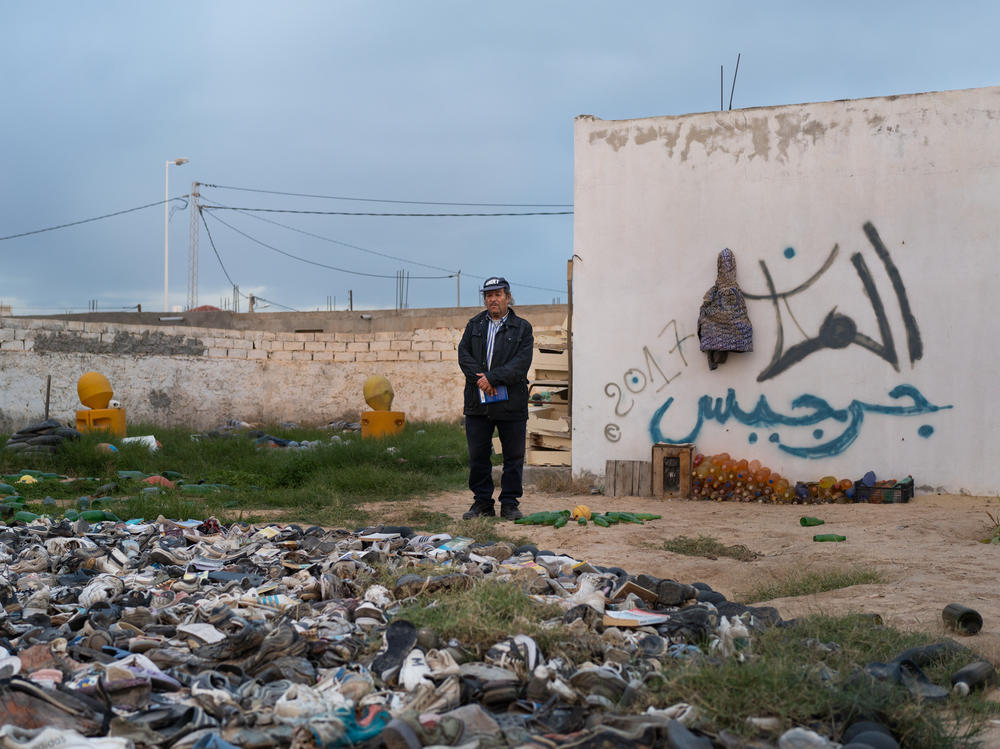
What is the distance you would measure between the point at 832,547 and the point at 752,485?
8.46 ft

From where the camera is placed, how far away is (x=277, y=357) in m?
17.9

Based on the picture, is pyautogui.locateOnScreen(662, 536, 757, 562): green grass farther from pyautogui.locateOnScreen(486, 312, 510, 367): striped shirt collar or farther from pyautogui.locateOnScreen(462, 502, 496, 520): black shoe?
pyautogui.locateOnScreen(486, 312, 510, 367): striped shirt collar

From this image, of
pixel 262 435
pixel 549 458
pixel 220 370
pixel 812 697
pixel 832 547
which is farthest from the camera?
pixel 220 370

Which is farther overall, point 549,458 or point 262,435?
point 262,435

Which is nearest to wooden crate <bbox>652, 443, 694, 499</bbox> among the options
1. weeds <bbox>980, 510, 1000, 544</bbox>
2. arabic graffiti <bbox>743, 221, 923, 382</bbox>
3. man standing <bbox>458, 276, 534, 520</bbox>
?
arabic graffiti <bbox>743, 221, 923, 382</bbox>

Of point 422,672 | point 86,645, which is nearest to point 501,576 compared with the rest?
point 422,672

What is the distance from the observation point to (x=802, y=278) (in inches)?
322

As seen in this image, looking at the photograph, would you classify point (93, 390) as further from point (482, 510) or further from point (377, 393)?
point (482, 510)

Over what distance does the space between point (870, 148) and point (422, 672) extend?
7098 mm

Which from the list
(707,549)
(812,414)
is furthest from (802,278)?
(707,549)

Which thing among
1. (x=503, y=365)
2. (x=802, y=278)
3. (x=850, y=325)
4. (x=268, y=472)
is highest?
(x=802, y=278)

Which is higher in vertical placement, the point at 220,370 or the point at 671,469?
the point at 220,370

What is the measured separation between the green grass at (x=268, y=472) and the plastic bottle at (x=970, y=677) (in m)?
4.59

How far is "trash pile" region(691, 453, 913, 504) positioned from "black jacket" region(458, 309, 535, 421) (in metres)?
2.28
